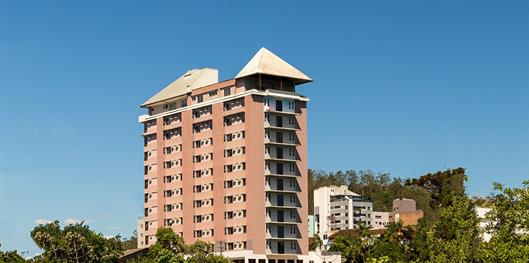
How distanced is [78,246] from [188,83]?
35.8 metres

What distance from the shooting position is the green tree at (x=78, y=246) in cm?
15575

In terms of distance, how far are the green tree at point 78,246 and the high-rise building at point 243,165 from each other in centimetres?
1263

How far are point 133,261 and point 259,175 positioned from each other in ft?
81.2

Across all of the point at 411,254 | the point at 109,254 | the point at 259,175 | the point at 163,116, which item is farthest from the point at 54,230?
the point at 411,254

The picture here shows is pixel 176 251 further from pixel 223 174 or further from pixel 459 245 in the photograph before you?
pixel 459 245

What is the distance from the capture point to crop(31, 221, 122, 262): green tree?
156 meters

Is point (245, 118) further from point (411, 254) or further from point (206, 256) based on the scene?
point (411, 254)

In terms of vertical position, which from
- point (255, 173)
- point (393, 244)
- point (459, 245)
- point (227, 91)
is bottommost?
point (459, 245)

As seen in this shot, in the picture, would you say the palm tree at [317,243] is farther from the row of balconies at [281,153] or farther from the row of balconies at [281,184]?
the row of balconies at [281,153]

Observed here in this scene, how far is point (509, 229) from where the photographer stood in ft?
236

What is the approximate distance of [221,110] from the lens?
6314 inches

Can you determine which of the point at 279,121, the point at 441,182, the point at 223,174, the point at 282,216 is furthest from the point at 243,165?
the point at 441,182

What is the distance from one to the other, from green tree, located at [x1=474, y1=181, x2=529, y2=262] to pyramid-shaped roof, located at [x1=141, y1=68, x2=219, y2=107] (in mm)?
99483

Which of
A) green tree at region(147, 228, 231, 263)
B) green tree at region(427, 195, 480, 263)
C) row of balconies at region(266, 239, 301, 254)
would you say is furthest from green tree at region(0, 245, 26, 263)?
green tree at region(427, 195, 480, 263)
